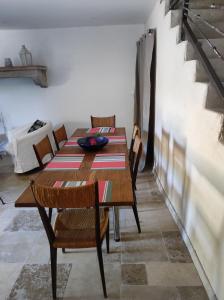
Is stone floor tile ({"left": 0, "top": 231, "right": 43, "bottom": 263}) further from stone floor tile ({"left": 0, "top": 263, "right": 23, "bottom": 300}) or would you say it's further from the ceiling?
the ceiling

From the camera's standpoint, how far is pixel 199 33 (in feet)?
6.00

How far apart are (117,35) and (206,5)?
2.33m

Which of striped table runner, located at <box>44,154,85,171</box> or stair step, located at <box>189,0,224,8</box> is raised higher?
stair step, located at <box>189,0,224,8</box>

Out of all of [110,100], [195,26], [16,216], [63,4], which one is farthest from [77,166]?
[110,100]

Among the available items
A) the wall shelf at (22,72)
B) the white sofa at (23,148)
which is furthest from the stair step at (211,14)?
the wall shelf at (22,72)

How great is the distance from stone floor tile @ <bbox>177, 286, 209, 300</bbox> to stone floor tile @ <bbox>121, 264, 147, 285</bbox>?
26cm

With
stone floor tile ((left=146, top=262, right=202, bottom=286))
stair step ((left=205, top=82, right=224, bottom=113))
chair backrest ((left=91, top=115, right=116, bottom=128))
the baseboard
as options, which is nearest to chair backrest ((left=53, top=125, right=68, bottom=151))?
chair backrest ((left=91, top=115, right=116, bottom=128))

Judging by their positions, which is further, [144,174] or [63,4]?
[144,174]

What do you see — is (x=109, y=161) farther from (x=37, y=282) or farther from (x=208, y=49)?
(x=208, y=49)

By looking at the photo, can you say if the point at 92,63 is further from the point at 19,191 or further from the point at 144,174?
the point at 19,191

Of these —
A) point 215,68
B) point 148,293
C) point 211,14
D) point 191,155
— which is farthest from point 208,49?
point 148,293

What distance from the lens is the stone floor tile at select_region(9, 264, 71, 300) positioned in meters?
1.54

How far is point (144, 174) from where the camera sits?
3375 mm

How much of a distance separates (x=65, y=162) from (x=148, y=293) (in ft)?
3.73
